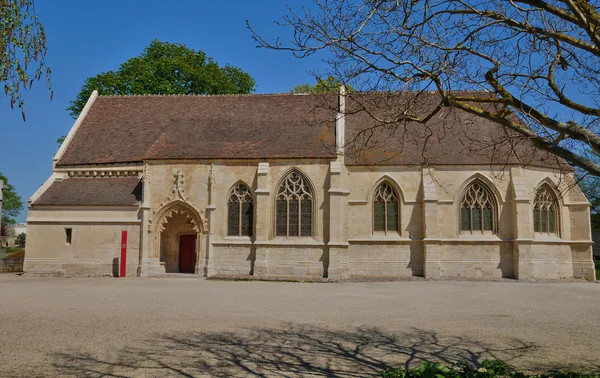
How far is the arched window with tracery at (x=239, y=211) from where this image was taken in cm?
2402

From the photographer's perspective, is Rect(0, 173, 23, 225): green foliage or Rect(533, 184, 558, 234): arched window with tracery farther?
Rect(0, 173, 23, 225): green foliage

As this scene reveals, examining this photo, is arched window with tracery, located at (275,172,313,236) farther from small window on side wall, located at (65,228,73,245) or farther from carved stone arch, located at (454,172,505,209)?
small window on side wall, located at (65,228,73,245)

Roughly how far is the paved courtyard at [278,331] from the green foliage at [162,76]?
2125 centimetres

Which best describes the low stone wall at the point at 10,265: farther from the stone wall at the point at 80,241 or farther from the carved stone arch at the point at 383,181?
the carved stone arch at the point at 383,181

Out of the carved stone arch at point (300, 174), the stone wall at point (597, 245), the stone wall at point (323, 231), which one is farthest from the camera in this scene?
the stone wall at point (597, 245)

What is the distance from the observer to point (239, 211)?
2411 centimetres

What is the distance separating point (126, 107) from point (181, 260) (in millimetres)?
9882

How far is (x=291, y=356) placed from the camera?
7434 millimetres

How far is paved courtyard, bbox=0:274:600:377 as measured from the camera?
22.8 feet

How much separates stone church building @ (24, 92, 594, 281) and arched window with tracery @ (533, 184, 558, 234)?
57 millimetres

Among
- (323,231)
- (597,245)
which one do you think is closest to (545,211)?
(323,231)

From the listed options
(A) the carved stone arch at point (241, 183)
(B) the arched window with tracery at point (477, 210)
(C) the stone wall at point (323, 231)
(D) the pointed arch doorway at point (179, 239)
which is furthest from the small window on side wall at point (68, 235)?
(B) the arched window with tracery at point (477, 210)

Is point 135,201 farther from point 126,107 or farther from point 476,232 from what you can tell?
point 476,232

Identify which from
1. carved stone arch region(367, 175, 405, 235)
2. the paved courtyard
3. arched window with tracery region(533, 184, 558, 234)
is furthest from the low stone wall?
arched window with tracery region(533, 184, 558, 234)
